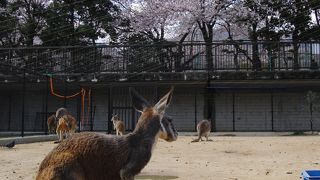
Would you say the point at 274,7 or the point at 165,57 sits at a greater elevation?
the point at 274,7

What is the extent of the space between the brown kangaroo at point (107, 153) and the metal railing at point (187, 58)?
27.5 m

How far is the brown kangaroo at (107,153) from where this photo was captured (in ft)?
15.7

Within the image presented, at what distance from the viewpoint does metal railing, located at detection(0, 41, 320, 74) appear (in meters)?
33.0

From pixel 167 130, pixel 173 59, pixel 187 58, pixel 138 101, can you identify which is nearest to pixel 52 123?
pixel 173 59

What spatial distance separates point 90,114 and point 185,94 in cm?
675

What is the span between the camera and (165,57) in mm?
33500

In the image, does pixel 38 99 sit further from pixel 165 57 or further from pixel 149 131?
pixel 149 131

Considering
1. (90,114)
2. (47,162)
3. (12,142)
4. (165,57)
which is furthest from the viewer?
(165,57)

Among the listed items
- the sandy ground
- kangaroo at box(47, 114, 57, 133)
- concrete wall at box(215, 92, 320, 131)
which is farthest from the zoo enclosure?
the sandy ground

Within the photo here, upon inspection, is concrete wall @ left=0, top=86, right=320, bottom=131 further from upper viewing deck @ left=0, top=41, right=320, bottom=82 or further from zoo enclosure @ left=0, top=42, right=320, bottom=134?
upper viewing deck @ left=0, top=41, right=320, bottom=82

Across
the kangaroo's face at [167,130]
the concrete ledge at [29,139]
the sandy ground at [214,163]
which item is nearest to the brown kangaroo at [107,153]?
the kangaroo's face at [167,130]

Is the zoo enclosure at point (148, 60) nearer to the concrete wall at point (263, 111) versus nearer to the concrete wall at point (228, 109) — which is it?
the concrete wall at point (228, 109)

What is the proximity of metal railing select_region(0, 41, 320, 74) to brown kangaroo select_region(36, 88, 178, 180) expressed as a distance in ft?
90.4

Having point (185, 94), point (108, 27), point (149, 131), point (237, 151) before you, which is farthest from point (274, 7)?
point (149, 131)
